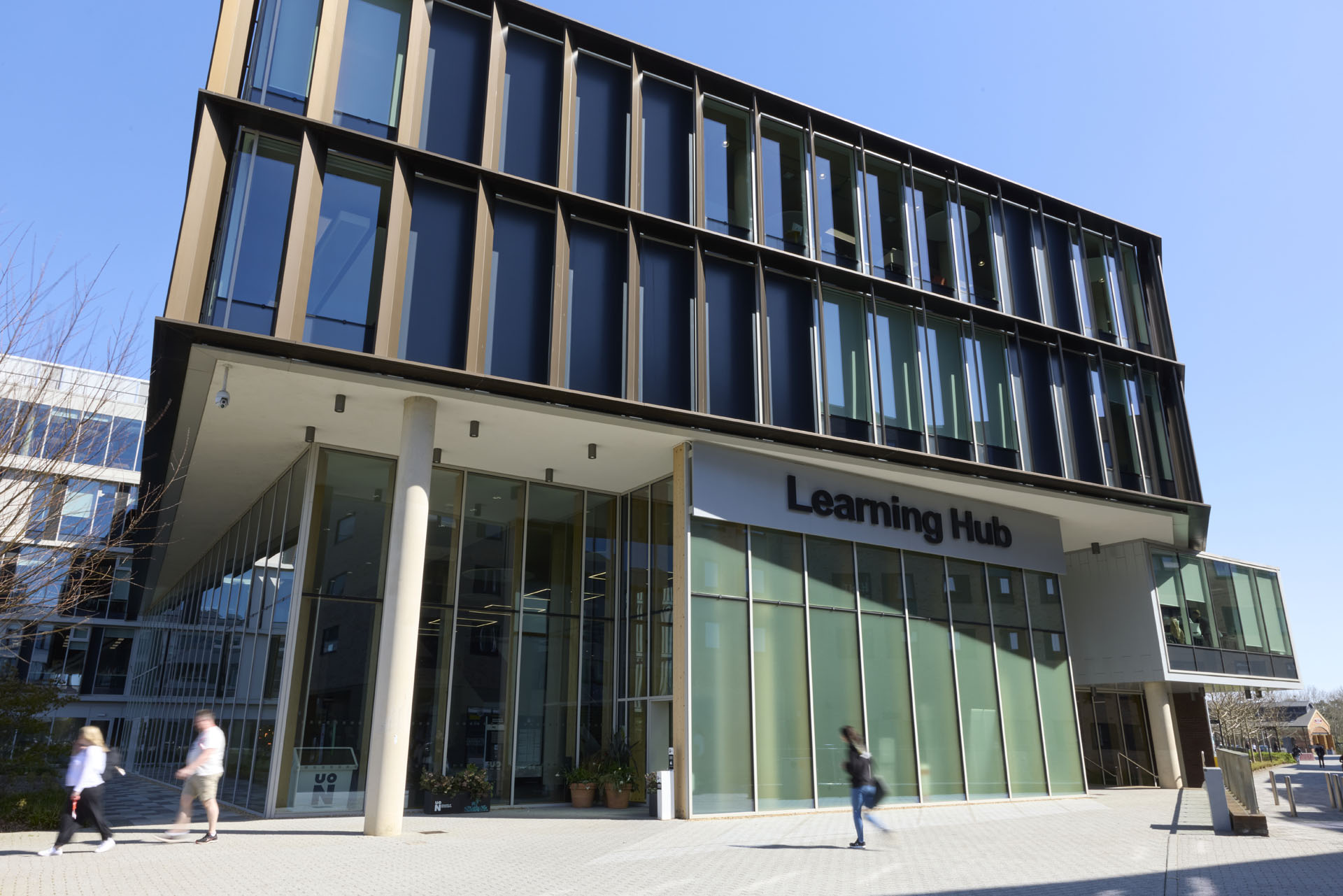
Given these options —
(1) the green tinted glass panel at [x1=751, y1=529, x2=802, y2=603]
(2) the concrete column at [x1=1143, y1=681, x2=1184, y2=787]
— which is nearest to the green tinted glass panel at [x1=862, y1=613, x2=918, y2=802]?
(1) the green tinted glass panel at [x1=751, y1=529, x2=802, y2=603]

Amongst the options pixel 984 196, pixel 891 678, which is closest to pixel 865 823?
pixel 891 678

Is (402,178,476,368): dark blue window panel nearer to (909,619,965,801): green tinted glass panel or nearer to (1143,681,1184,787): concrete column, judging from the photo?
(909,619,965,801): green tinted glass panel

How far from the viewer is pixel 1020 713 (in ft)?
72.8

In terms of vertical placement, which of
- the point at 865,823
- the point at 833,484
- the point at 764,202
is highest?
the point at 764,202

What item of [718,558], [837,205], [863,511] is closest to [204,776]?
[718,558]

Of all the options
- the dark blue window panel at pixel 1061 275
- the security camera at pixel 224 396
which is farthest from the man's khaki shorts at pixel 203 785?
the dark blue window panel at pixel 1061 275

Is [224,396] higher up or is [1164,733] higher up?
[224,396]

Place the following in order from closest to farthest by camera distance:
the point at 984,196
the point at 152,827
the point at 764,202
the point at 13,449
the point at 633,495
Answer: the point at 13,449
the point at 152,827
the point at 764,202
the point at 633,495
the point at 984,196

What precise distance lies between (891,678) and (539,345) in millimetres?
10678

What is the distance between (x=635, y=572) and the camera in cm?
2064

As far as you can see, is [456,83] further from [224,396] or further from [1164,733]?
[1164,733]

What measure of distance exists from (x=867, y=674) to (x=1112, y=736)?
1587cm

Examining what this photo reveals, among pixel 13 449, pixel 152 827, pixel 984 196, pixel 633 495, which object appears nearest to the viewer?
pixel 13 449

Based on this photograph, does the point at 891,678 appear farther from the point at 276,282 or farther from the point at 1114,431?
the point at 276,282
